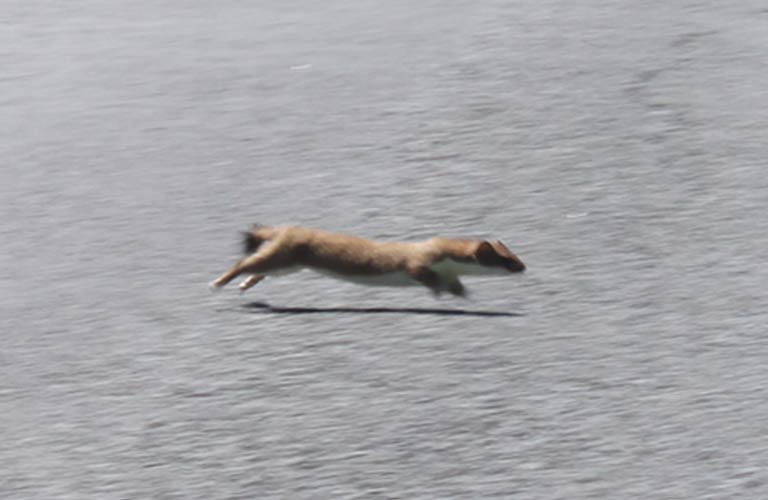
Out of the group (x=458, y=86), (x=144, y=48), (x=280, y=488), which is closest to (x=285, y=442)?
(x=280, y=488)

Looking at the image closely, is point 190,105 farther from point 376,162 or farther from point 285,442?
point 285,442

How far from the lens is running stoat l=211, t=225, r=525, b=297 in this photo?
6395 mm

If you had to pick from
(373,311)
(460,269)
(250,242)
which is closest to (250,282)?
(250,242)

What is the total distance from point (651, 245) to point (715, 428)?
5.03 ft

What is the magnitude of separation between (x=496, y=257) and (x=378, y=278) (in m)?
0.46

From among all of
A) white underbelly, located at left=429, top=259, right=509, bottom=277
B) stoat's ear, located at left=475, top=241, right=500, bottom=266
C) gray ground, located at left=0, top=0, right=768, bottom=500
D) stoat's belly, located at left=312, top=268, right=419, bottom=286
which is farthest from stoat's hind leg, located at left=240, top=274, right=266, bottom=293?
stoat's ear, located at left=475, top=241, right=500, bottom=266

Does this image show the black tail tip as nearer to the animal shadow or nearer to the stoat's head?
the animal shadow

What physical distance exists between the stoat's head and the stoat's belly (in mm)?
273

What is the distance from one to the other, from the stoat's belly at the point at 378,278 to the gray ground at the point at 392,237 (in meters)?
0.10

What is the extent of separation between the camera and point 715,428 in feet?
17.9

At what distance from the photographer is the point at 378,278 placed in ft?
21.0

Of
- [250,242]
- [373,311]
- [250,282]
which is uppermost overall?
[250,242]

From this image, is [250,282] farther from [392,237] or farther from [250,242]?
[392,237]

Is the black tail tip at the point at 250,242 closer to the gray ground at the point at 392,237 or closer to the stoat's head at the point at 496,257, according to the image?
the gray ground at the point at 392,237
